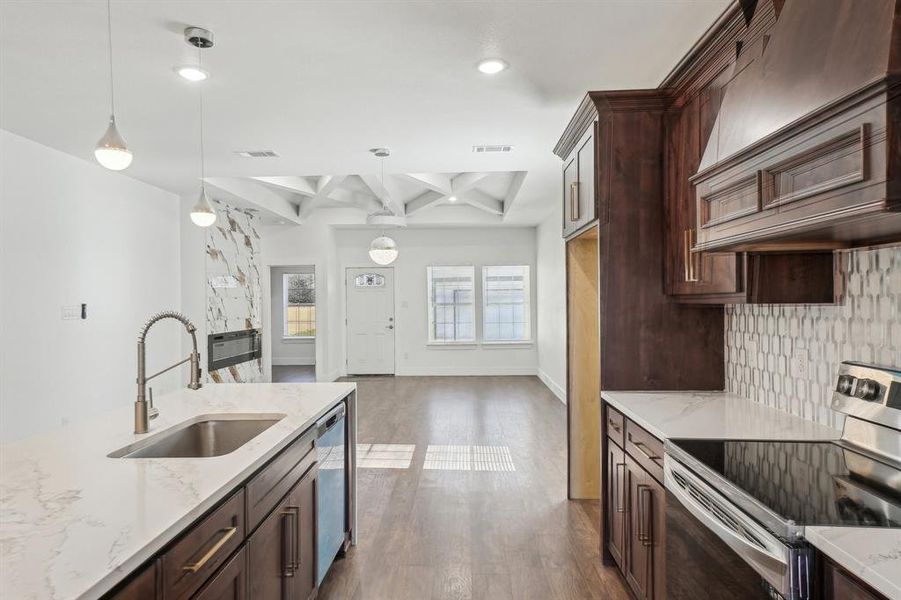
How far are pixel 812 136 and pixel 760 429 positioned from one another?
1179 mm

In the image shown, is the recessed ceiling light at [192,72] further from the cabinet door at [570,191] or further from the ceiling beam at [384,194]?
the ceiling beam at [384,194]

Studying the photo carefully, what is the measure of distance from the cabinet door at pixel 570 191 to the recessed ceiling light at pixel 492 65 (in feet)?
2.71

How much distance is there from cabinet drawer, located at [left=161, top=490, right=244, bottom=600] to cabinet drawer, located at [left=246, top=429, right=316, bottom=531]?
8cm

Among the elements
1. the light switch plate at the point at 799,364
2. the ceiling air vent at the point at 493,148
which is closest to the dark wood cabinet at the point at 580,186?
the ceiling air vent at the point at 493,148

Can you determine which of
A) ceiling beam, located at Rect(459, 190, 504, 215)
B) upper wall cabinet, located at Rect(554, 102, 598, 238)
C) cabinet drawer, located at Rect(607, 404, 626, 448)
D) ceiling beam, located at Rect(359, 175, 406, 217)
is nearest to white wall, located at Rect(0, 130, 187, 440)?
ceiling beam, located at Rect(359, 175, 406, 217)

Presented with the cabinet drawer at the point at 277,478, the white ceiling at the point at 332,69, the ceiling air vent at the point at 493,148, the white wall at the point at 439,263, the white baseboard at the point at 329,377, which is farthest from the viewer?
the white wall at the point at 439,263

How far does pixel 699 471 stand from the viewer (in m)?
1.65

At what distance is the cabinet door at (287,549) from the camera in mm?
1701

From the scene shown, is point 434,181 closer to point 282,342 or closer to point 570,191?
point 570,191

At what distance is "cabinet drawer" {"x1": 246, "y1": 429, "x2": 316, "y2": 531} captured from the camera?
1659mm

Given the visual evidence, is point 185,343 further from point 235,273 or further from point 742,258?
point 742,258

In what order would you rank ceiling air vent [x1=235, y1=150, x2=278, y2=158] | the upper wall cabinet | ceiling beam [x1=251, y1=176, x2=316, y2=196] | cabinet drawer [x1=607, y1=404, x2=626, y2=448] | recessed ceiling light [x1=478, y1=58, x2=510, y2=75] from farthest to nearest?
ceiling beam [x1=251, y1=176, x2=316, y2=196] < ceiling air vent [x1=235, y1=150, x2=278, y2=158] < the upper wall cabinet < recessed ceiling light [x1=478, y1=58, x2=510, y2=75] < cabinet drawer [x1=607, y1=404, x2=626, y2=448]

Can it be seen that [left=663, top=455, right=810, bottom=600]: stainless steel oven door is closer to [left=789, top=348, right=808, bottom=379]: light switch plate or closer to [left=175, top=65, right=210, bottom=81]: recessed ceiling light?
[left=789, top=348, right=808, bottom=379]: light switch plate

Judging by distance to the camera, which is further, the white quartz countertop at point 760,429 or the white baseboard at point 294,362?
the white baseboard at point 294,362
